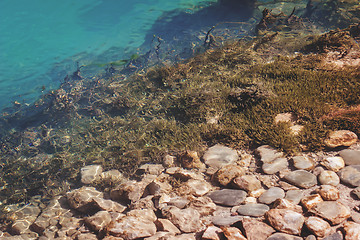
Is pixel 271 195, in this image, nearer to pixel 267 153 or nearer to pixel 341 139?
pixel 267 153

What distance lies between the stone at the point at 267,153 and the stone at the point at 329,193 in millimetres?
1243

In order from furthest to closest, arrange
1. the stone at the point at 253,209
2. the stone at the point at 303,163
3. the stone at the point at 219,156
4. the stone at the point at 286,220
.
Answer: the stone at the point at 219,156
the stone at the point at 303,163
the stone at the point at 253,209
the stone at the point at 286,220

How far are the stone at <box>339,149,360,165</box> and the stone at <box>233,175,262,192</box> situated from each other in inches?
69.4

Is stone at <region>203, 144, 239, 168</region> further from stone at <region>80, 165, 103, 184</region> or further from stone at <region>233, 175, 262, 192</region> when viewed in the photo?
stone at <region>80, 165, 103, 184</region>

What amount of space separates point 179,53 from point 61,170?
38.9 ft

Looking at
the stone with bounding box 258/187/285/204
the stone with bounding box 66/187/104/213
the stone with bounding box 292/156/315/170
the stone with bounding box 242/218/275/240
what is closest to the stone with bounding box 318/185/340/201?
the stone with bounding box 258/187/285/204

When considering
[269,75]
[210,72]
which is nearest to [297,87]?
[269,75]

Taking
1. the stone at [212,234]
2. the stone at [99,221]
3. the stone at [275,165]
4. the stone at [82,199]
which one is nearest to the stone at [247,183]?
the stone at [275,165]

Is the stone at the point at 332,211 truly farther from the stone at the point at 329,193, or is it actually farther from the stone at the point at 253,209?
the stone at the point at 253,209

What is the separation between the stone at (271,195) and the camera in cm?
364

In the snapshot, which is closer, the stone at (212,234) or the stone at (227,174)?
the stone at (212,234)

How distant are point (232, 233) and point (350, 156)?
119 inches

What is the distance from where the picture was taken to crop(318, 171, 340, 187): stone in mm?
3688

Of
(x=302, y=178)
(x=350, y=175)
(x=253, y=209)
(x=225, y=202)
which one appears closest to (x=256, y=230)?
(x=253, y=209)
